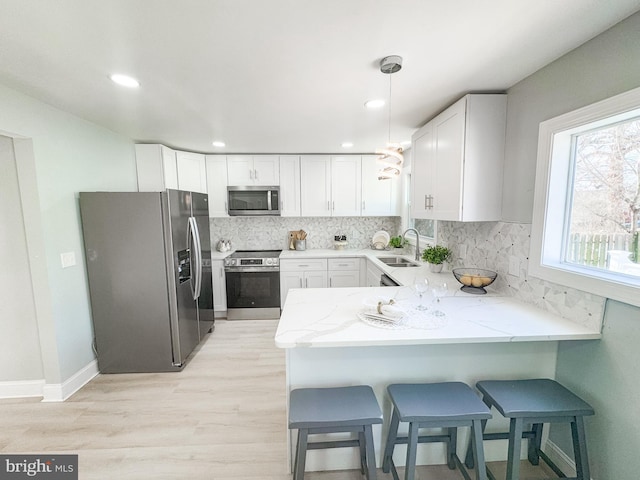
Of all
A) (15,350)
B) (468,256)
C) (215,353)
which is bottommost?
(215,353)

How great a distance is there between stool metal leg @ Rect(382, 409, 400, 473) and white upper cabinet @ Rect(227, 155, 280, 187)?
3.19 meters

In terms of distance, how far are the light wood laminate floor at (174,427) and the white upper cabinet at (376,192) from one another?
2506 millimetres

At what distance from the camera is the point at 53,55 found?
4.63ft

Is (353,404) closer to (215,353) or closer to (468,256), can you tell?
(468,256)

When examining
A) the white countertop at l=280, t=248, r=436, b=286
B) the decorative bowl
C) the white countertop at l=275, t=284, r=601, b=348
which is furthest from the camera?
the white countertop at l=280, t=248, r=436, b=286

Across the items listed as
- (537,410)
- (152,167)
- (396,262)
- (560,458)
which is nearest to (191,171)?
(152,167)

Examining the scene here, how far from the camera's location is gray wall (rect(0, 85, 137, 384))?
1.99 meters

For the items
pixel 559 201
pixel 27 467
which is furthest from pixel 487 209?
pixel 27 467

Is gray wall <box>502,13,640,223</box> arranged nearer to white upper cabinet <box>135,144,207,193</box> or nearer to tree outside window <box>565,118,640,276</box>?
tree outside window <box>565,118,640,276</box>

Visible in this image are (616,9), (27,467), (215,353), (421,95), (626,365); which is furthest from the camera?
(215,353)

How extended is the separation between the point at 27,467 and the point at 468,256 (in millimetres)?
3406

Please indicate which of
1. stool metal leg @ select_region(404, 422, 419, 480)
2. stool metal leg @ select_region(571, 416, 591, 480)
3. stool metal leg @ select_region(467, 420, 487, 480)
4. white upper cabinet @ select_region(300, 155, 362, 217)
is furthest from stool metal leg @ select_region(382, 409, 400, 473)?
white upper cabinet @ select_region(300, 155, 362, 217)

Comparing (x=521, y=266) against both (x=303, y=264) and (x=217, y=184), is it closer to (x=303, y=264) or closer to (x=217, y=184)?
(x=303, y=264)

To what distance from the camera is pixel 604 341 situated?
1337mm
